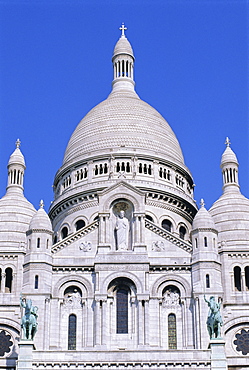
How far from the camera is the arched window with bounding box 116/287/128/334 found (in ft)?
193

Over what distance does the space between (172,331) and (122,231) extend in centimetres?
753

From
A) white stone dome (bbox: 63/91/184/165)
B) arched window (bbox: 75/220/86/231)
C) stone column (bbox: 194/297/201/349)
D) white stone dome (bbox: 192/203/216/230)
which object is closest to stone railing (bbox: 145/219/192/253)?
white stone dome (bbox: 192/203/216/230)

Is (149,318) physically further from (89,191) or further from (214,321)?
(89,191)

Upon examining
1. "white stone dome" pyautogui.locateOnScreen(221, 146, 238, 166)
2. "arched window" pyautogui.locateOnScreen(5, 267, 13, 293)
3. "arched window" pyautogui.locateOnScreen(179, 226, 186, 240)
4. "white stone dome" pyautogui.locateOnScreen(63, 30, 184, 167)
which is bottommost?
"arched window" pyautogui.locateOnScreen(5, 267, 13, 293)

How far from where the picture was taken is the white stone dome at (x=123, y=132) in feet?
255

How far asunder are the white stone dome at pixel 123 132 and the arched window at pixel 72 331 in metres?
20.4

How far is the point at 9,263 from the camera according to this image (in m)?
66.8

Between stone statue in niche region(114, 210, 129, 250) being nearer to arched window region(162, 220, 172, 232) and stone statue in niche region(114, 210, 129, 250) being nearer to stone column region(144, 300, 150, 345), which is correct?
stone column region(144, 300, 150, 345)

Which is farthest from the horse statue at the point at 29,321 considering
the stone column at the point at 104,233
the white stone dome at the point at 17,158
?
the white stone dome at the point at 17,158

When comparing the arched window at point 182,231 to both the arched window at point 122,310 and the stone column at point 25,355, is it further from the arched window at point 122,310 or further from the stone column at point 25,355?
the stone column at point 25,355

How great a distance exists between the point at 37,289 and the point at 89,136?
23222 millimetres

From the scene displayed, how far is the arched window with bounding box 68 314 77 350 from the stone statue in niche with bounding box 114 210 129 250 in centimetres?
559

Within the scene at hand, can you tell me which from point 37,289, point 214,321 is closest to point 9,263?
point 37,289

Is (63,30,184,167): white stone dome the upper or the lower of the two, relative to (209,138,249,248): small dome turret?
upper
